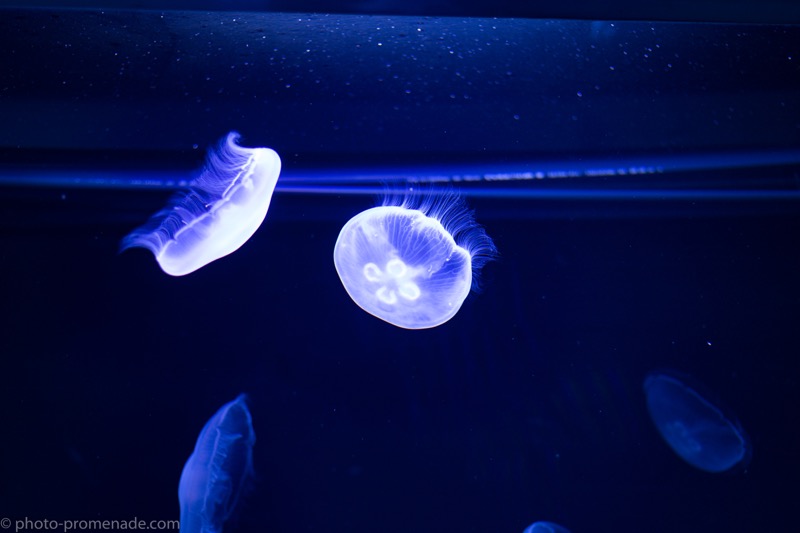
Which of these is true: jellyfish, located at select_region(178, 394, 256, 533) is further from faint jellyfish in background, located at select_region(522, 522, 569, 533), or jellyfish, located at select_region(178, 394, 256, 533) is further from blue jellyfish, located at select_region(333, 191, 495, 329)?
faint jellyfish in background, located at select_region(522, 522, 569, 533)

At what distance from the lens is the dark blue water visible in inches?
109

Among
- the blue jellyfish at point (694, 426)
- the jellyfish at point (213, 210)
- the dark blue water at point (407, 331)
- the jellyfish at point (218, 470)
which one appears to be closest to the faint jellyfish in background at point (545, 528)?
the dark blue water at point (407, 331)

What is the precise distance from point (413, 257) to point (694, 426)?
2.12 meters

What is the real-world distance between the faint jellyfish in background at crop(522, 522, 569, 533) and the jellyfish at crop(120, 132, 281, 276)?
88.8 inches

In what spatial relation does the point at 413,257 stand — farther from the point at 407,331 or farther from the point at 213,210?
the point at 213,210

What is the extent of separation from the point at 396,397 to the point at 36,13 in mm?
2437

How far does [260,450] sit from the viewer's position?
296 cm

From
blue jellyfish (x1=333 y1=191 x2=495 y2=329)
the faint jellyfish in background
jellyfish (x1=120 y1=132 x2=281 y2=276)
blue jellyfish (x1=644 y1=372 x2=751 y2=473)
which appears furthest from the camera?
blue jellyfish (x1=644 y1=372 x2=751 y2=473)

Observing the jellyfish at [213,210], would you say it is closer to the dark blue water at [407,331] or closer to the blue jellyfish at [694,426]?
the dark blue water at [407,331]

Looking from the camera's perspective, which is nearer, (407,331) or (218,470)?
(218,470)

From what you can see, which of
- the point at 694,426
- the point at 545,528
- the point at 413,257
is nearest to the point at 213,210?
the point at 413,257

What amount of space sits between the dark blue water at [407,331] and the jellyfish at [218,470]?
0.08 m

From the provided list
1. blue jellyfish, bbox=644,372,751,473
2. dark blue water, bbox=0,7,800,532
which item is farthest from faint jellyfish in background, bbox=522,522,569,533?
blue jellyfish, bbox=644,372,751,473

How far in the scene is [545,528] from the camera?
3.09 m
